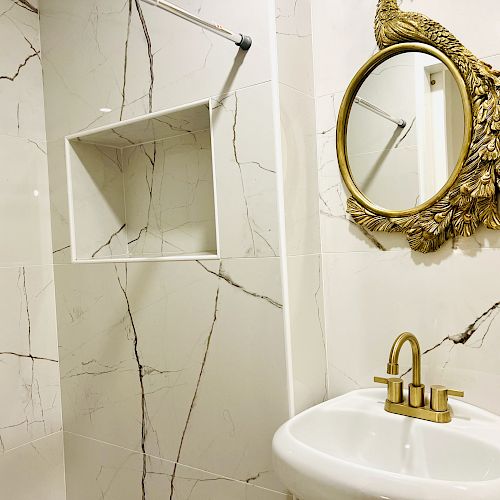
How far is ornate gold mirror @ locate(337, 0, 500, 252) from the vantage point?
1124 millimetres

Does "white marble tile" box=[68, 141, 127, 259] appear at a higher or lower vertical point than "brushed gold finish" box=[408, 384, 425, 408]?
higher

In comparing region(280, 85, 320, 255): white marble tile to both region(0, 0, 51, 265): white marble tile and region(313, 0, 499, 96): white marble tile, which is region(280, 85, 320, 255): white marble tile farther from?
region(0, 0, 51, 265): white marble tile

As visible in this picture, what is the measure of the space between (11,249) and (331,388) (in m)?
1.14

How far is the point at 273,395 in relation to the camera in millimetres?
1258

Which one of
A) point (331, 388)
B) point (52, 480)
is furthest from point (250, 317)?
point (52, 480)

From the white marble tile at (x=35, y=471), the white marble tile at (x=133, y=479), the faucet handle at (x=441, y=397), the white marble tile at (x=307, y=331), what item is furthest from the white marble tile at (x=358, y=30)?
the white marble tile at (x=35, y=471)

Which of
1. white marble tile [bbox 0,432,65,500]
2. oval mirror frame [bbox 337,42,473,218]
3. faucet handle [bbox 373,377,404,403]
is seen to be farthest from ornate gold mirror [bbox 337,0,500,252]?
white marble tile [bbox 0,432,65,500]

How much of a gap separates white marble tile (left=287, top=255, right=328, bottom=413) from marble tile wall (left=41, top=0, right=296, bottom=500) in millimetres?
25

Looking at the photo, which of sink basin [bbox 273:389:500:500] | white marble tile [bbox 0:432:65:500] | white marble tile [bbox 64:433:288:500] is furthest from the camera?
white marble tile [bbox 0:432:65:500]

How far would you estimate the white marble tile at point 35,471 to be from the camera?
1.62 m

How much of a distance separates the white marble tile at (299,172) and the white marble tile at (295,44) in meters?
0.04

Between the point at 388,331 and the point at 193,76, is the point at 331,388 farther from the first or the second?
the point at 193,76

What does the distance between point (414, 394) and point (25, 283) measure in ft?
4.26

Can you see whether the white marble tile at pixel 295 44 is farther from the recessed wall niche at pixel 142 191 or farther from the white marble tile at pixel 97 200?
the white marble tile at pixel 97 200
